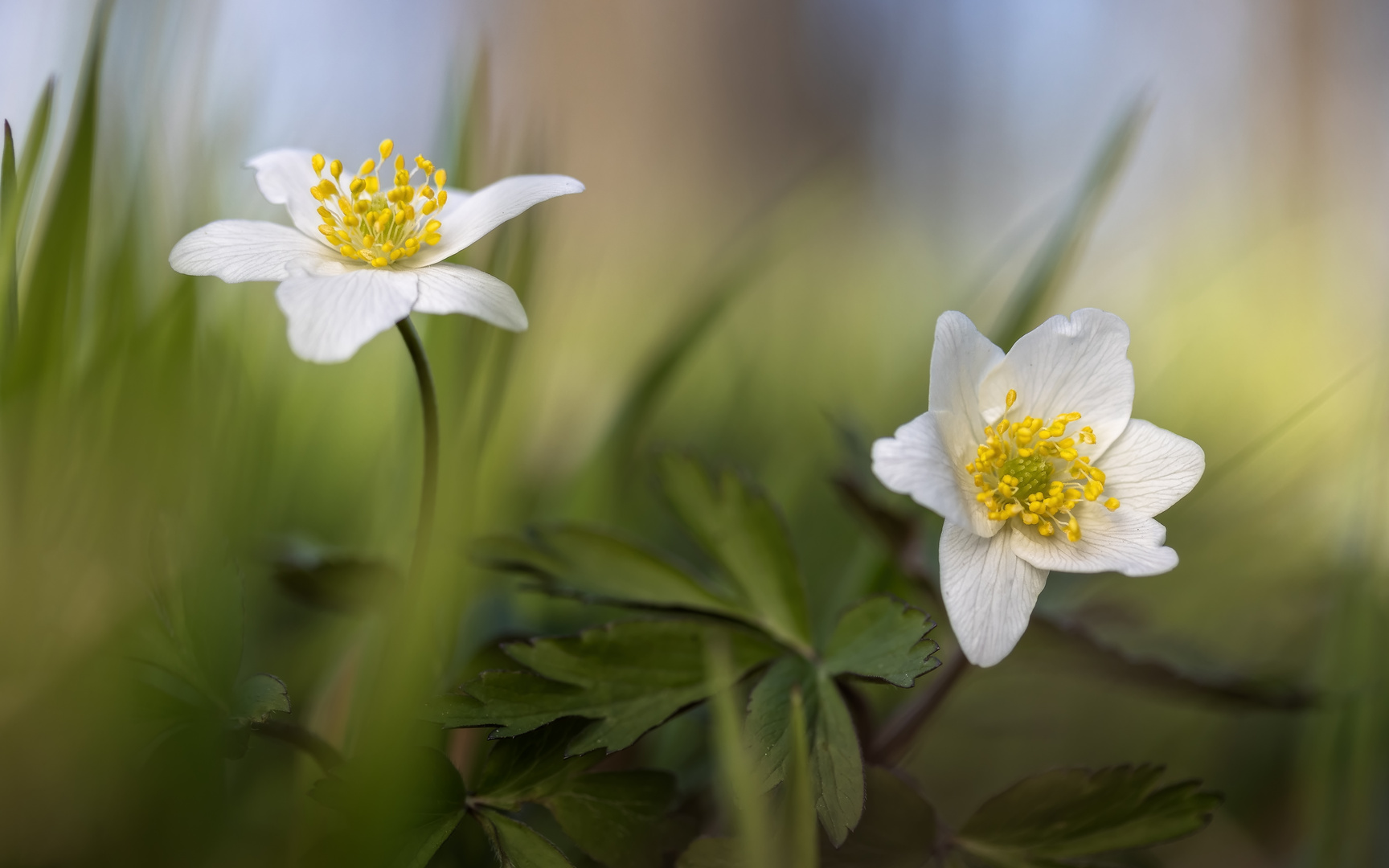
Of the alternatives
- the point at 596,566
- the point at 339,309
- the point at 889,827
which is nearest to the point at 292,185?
the point at 339,309

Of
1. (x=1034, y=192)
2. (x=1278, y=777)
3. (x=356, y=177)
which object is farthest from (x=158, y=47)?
(x=1034, y=192)

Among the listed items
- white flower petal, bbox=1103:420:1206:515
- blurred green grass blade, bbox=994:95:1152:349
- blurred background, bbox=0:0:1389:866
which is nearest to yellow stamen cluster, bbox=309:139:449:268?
blurred background, bbox=0:0:1389:866

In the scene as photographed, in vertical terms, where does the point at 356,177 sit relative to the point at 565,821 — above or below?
above

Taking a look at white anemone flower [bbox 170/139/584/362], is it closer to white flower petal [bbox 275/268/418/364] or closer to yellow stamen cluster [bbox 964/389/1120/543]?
white flower petal [bbox 275/268/418/364]

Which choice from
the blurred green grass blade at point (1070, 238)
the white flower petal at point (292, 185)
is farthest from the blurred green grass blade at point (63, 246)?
the blurred green grass blade at point (1070, 238)

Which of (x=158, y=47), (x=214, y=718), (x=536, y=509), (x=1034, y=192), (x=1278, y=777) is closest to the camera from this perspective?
(x=214, y=718)

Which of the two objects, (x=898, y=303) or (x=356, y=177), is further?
(x=898, y=303)

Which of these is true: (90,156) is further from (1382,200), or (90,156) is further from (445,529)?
(1382,200)
